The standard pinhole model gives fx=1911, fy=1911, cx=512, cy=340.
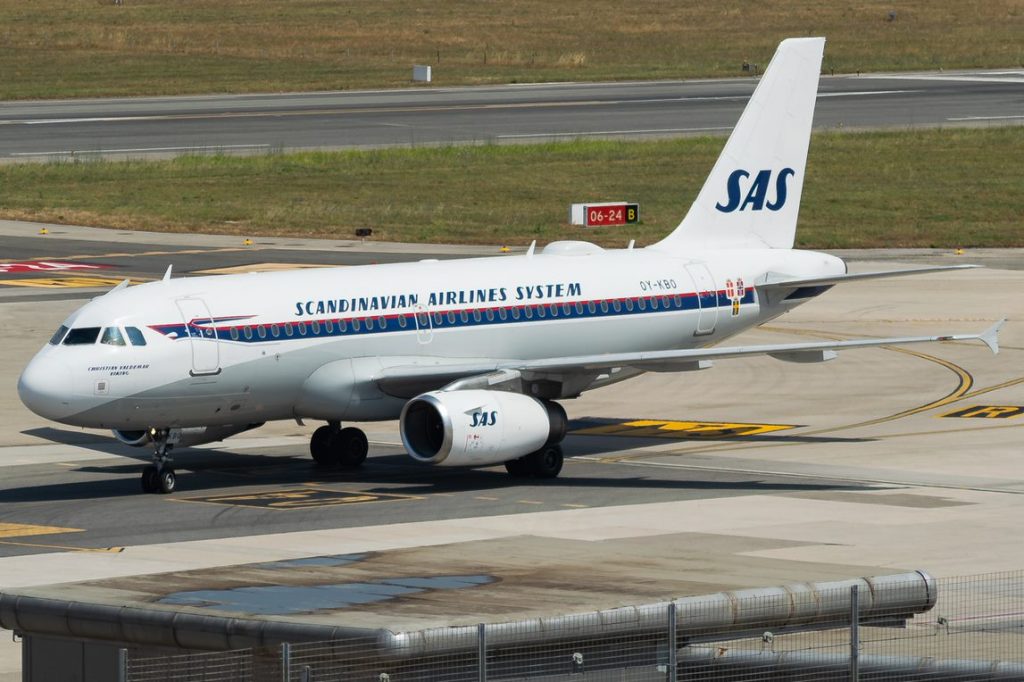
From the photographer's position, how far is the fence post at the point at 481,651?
1884 cm

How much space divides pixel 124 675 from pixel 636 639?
5312 millimetres

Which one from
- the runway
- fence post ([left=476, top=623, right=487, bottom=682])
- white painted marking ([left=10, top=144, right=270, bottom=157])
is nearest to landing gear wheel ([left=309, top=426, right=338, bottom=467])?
fence post ([left=476, top=623, right=487, bottom=682])

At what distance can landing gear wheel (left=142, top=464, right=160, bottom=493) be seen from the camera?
3928 centimetres

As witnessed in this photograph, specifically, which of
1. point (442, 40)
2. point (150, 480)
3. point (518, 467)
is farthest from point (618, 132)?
point (150, 480)

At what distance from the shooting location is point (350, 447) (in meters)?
42.9

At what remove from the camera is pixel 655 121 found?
117m

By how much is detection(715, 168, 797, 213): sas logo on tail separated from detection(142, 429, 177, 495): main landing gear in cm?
1572

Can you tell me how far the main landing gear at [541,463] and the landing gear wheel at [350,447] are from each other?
12.3 ft

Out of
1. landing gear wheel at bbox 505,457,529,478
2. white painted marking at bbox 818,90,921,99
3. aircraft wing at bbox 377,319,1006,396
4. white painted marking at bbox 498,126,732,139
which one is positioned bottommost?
landing gear wheel at bbox 505,457,529,478

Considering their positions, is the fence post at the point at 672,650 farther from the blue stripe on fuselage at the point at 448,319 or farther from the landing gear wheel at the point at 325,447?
the landing gear wheel at the point at 325,447

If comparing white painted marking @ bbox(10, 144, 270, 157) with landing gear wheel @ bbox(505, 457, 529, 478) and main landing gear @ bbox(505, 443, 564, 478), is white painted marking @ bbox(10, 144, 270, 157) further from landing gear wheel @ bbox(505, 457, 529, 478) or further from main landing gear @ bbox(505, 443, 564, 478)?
main landing gear @ bbox(505, 443, 564, 478)

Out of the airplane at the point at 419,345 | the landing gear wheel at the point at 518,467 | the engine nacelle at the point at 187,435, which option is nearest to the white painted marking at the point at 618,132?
the airplane at the point at 419,345

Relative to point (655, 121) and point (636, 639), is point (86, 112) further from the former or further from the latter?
point (636, 639)

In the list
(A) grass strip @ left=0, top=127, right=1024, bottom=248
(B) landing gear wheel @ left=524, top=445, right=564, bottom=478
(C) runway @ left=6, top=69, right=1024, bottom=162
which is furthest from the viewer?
(C) runway @ left=6, top=69, right=1024, bottom=162
